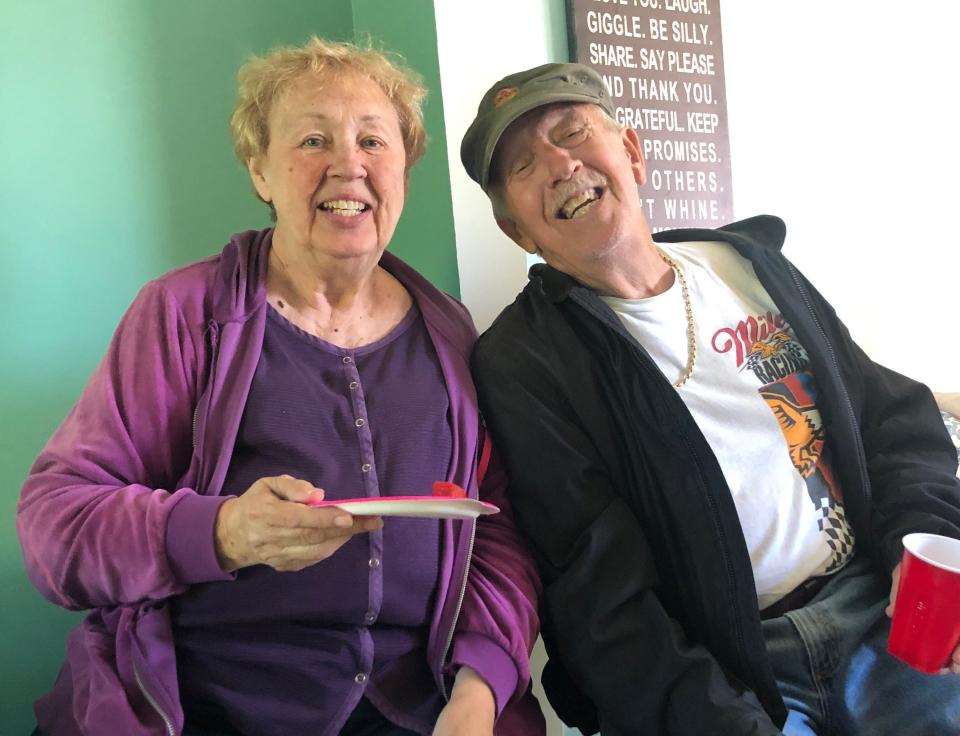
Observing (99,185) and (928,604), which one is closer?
(928,604)

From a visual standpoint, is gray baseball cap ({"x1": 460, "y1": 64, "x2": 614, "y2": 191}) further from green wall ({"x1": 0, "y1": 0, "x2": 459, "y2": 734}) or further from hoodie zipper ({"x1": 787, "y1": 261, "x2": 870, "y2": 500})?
hoodie zipper ({"x1": 787, "y1": 261, "x2": 870, "y2": 500})

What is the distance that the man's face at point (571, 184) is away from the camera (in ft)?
4.14

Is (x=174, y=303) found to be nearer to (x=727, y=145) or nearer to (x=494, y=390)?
(x=494, y=390)

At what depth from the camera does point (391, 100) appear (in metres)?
1.28

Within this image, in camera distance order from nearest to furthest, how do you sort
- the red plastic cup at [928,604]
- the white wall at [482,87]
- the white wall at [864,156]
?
the red plastic cup at [928,604] < the white wall at [482,87] < the white wall at [864,156]

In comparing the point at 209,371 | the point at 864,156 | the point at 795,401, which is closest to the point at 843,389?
the point at 795,401

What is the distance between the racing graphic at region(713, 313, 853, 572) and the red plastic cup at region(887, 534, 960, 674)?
283mm

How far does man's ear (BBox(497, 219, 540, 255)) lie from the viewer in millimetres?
1376

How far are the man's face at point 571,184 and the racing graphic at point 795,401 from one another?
10.4 inches

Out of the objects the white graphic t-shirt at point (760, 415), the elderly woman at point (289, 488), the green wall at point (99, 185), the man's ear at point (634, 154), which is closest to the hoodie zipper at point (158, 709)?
the elderly woman at point (289, 488)

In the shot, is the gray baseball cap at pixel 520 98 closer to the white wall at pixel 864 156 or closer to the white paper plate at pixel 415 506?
the white paper plate at pixel 415 506

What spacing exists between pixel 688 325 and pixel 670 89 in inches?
30.3

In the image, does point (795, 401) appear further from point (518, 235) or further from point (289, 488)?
point (289, 488)

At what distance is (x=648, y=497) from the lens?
1.17 metres
